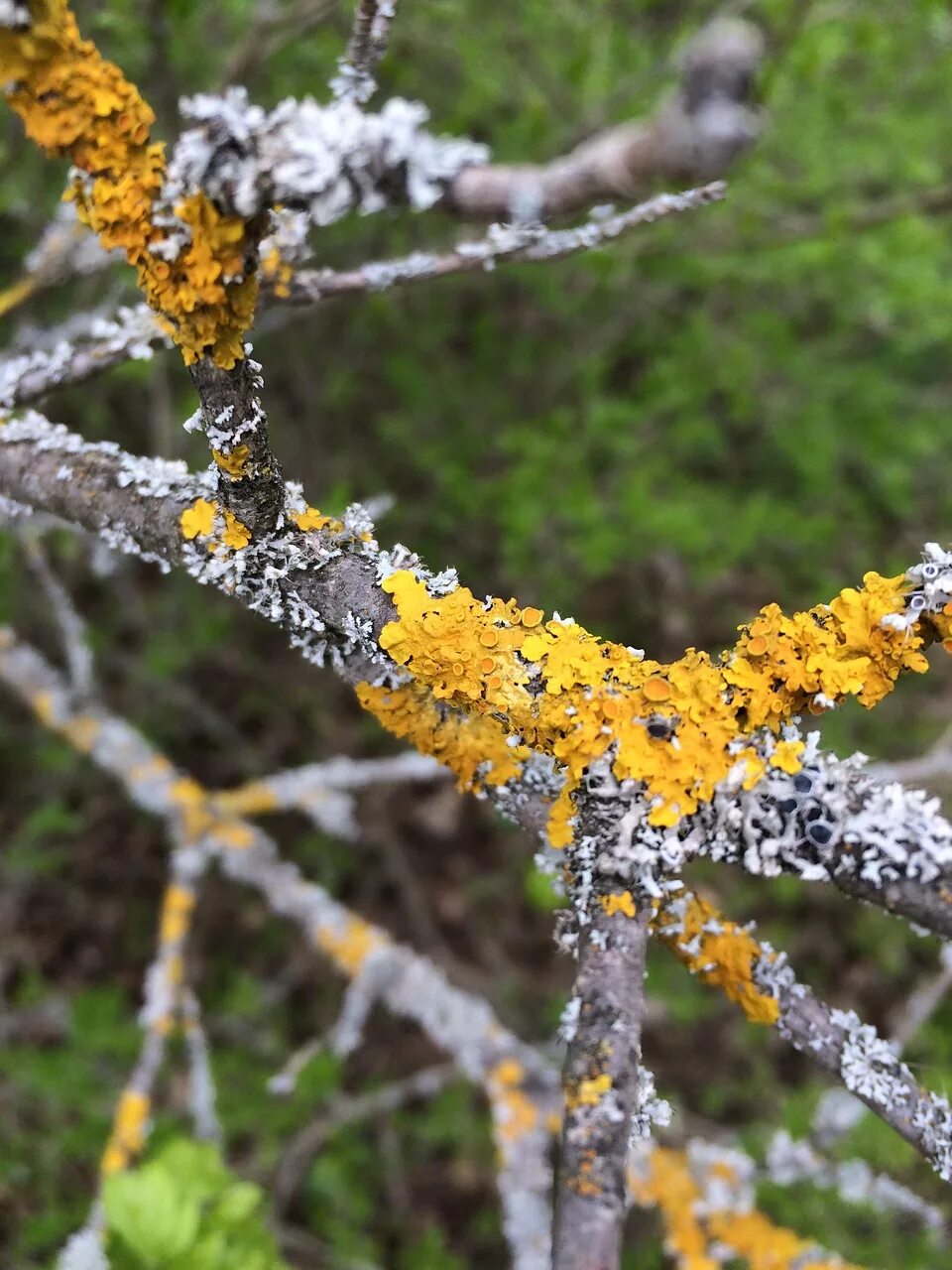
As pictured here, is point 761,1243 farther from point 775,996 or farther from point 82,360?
point 82,360

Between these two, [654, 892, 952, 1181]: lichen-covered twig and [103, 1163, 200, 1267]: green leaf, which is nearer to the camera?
[654, 892, 952, 1181]: lichen-covered twig

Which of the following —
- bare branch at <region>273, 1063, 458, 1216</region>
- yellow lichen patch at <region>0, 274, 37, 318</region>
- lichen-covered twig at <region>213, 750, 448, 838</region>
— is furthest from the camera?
bare branch at <region>273, 1063, 458, 1216</region>

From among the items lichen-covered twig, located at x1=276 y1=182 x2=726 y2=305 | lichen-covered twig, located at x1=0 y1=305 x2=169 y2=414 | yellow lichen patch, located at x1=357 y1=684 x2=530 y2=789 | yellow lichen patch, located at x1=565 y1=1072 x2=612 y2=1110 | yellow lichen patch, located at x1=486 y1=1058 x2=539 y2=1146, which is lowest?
yellow lichen patch, located at x1=486 y1=1058 x2=539 y2=1146

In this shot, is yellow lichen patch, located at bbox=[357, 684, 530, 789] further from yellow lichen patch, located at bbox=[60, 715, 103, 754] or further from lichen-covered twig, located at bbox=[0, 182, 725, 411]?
yellow lichen patch, located at bbox=[60, 715, 103, 754]

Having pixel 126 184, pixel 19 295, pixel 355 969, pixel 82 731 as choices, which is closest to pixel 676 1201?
pixel 355 969

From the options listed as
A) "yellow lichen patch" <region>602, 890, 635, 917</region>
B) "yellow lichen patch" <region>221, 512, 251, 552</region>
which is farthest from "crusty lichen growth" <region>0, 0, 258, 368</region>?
"yellow lichen patch" <region>602, 890, 635, 917</region>

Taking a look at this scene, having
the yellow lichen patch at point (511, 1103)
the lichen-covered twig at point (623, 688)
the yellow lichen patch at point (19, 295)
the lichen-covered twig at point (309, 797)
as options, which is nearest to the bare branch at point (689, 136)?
the lichen-covered twig at point (623, 688)
